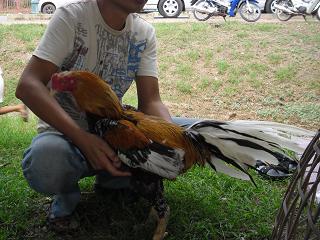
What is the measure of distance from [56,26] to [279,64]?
617 cm

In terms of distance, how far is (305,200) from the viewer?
1557 mm

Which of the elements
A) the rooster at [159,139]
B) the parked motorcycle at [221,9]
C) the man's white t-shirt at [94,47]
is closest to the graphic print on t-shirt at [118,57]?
the man's white t-shirt at [94,47]

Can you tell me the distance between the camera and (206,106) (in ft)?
21.4

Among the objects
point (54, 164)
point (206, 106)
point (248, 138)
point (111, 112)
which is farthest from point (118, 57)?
point (206, 106)

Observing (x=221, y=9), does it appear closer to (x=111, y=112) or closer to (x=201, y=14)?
(x=201, y=14)

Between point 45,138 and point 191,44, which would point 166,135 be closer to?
point 45,138

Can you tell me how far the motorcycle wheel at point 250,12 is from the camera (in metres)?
11.0

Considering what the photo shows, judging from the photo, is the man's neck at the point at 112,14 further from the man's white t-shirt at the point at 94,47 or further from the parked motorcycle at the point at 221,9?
the parked motorcycle at the point at 221,9

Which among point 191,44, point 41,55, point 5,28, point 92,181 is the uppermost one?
point 41,55

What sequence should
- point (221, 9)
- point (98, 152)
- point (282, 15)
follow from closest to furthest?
point (98, 152) < point (221, 9) < point (282, 15)

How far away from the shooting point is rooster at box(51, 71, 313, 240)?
199 centimetres

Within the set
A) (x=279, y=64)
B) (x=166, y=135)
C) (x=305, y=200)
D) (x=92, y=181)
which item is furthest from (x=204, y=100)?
(x=305, y=200)

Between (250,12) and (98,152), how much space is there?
32.4ft

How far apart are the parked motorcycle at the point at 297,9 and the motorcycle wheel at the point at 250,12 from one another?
1.89 feet
